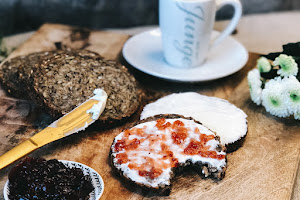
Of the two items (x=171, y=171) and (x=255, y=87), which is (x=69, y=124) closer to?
(x=171, y=171)

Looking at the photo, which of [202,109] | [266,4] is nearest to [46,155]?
[202,109]

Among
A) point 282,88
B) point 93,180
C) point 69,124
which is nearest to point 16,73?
point 69,124

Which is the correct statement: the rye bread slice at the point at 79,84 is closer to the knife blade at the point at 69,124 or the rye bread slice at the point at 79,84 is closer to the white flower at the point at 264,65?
the knife blade at the point at 69,124

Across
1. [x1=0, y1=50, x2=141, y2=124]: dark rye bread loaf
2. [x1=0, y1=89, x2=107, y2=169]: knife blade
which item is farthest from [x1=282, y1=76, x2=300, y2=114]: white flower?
[x1=0, y1=89, x2=107, y2=169]: knife blade

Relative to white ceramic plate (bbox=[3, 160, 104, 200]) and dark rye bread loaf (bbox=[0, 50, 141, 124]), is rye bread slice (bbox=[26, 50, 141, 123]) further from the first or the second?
white ceramic plate (bbox=[3, 160, 104, 200])

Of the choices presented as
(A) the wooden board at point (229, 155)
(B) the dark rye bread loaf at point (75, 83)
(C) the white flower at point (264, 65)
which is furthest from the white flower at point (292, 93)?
(B) the dark rye bread loaf at point (75, 83)

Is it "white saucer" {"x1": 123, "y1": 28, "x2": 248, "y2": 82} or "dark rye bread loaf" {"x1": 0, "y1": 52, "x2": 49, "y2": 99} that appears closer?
"dark rye bread loaf" {"x1": 0, "y1": 52, "x2": 49, "y2": 99}
